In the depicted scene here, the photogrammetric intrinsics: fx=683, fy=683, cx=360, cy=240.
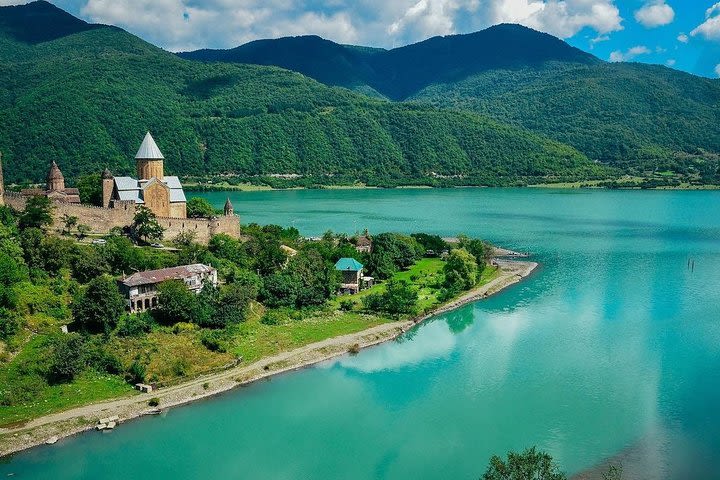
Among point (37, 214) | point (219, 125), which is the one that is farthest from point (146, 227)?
point (219, 125)

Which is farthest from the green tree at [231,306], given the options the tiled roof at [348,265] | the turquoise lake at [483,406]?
the tiled roof at [348,265]

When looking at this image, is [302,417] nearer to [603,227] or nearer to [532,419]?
[532,419]

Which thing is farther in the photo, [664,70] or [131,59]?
[664,70]

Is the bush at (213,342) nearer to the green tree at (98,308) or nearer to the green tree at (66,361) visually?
the green tree at (98,308)

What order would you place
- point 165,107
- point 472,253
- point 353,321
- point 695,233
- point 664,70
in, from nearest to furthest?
point 353,321
point 472,253
point 695,233
point 165,107
point 664,70

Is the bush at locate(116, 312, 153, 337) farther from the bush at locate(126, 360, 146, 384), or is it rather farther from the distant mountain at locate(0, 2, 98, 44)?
the distant mountain at locate(0, 2, 98, 44)

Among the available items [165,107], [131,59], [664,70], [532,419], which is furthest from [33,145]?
[664,70]
